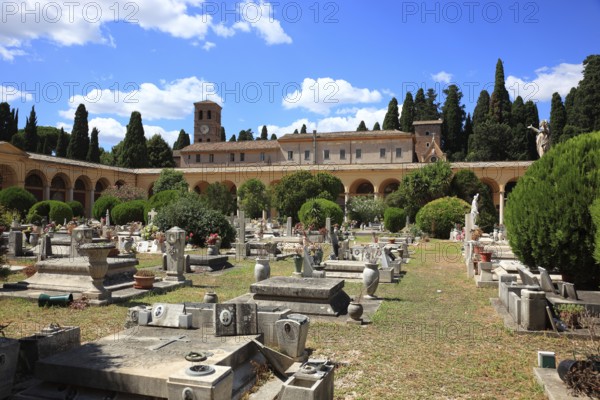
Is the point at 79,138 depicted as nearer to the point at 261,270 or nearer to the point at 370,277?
the point at 261,270

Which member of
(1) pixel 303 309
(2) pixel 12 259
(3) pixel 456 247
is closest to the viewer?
(1) pixel 303 309

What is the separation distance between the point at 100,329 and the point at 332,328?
3865 millimetres

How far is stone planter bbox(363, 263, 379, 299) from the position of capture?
10.4 m

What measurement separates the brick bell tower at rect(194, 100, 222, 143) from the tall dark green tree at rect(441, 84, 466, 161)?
3442 cm

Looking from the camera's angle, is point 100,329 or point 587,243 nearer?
point 100,329

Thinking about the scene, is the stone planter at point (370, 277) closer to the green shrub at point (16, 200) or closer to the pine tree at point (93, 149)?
the green shrub at point (16, 200)

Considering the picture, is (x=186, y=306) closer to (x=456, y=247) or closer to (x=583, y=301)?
(x=583, y=301)

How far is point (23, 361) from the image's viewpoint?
5148 millimetres

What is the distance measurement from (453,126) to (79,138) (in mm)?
47376

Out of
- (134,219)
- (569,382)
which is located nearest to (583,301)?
(569,382)

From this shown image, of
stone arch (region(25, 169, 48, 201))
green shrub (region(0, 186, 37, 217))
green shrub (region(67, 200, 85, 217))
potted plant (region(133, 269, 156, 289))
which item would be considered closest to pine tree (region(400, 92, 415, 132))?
green shrub (region(67, 200, 85, 217))

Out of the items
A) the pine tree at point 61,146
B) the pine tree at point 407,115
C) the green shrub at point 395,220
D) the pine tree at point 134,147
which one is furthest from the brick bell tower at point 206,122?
the green shrub at point 395,220

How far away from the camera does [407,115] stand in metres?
64.8

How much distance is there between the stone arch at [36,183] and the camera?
42219 millimetres
